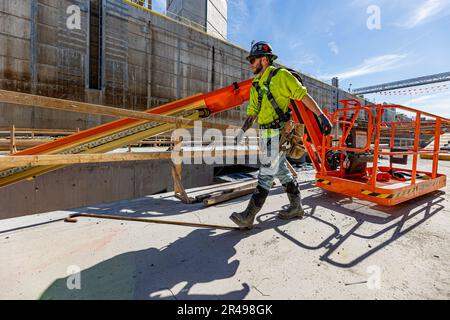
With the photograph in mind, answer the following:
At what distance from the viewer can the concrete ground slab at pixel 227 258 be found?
1553 mm

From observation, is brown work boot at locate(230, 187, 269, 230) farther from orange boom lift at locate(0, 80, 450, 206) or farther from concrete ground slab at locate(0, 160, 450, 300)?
orange boom lift at locate(0, 80, 450, 206)

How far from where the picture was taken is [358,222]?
9.55 feet

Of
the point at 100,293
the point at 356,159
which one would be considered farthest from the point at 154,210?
the point at 356,159

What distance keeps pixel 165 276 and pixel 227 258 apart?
21.5 inches

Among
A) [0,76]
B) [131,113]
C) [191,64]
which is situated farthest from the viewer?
[191,64]

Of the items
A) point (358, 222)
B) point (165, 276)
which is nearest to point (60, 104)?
point (165, 276)

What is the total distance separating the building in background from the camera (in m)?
25.3

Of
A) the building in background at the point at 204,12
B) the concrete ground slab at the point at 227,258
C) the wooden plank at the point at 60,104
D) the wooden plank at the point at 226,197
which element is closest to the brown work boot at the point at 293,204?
the concrete ground slab at the point at 227,258

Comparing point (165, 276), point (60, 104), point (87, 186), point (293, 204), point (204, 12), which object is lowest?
point (87, 186)

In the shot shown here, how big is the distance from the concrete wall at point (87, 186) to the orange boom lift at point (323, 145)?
8.99 feet

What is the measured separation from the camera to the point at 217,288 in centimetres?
158

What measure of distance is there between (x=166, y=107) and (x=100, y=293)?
3148 mm

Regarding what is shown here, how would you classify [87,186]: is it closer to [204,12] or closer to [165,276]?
[165,276]
